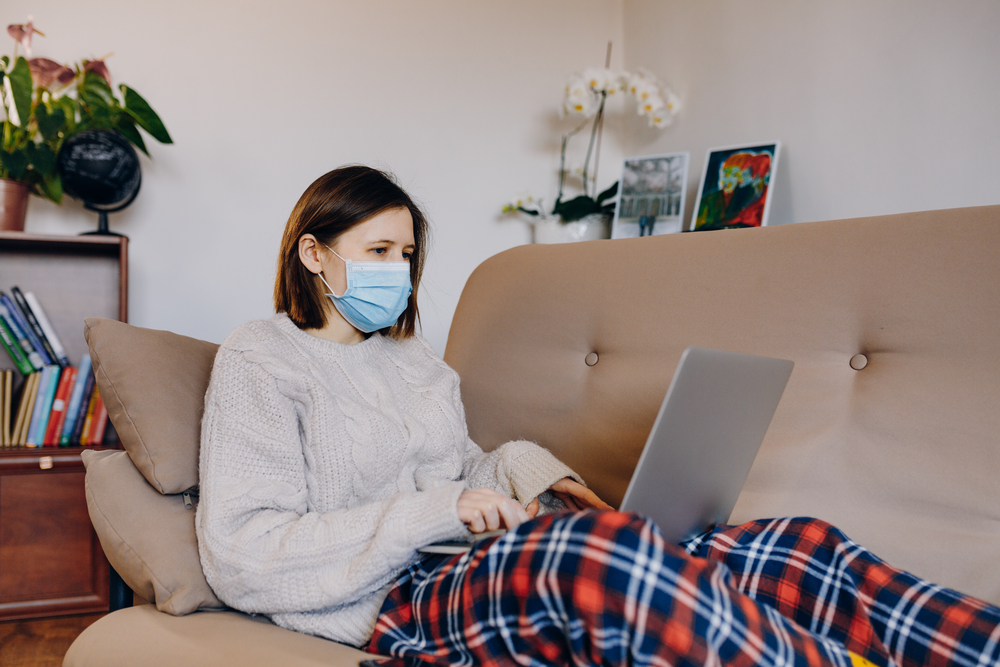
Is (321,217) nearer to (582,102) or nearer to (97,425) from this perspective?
(97,425)

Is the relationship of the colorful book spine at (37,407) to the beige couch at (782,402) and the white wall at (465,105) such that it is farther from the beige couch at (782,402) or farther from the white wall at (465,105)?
the beige couch at (782,402)

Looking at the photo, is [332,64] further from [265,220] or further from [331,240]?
[331,240]

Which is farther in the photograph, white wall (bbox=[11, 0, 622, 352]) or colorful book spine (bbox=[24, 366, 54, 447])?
white wall (bbox=[11, 0, 622, 352])

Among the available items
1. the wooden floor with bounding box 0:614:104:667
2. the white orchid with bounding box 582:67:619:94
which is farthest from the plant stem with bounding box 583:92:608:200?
the wooden floor with bounding box 0:614:104:667

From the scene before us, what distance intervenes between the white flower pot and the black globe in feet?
4.03

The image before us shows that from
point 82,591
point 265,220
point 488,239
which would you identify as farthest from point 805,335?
point 82,591

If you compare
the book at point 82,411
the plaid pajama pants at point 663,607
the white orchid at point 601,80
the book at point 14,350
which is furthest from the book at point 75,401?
the white orchid at point 601,80

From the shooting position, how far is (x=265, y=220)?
2.02 meters

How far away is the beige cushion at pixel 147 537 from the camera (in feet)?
2.77

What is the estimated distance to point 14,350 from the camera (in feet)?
5.42

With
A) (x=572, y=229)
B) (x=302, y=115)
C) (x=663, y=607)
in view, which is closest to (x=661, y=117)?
(x=572, y=229)

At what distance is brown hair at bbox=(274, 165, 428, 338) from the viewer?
1.08m

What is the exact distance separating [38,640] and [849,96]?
231cm

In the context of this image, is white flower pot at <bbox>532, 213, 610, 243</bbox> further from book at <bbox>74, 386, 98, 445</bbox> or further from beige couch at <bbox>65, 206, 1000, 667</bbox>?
book at <bbox>74, 386, 98, 445</bbox>
